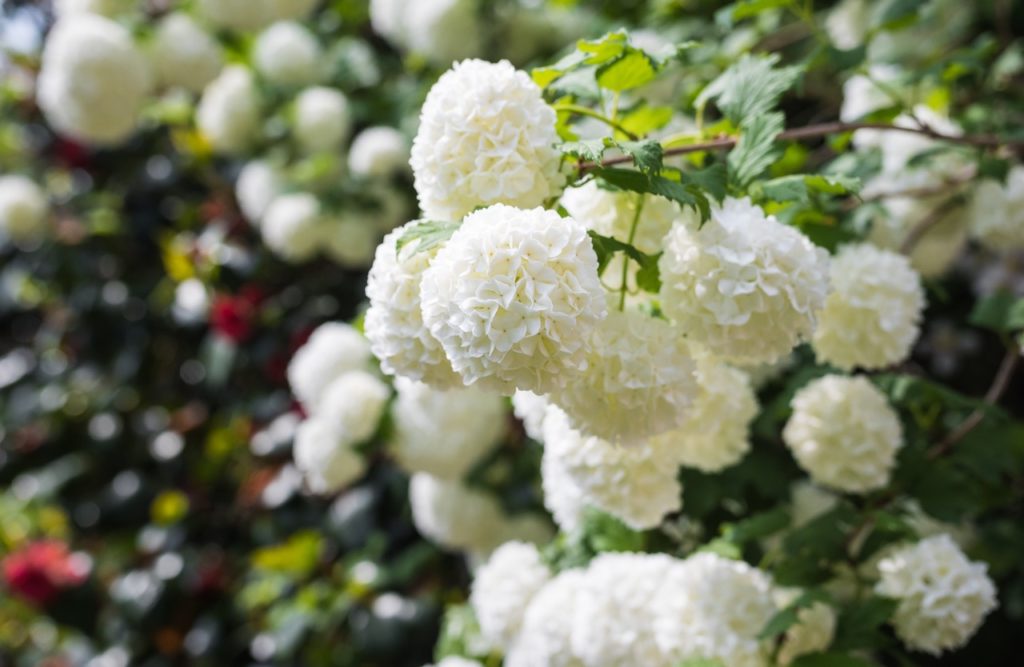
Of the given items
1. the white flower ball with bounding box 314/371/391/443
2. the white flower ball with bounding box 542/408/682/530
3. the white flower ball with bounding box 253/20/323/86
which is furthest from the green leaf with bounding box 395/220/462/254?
the white flower ball with bounding box 253/20/323/86

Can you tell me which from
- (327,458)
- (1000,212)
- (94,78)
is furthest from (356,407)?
(94,78)

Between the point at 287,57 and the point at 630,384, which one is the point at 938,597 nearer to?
the point at 630,384

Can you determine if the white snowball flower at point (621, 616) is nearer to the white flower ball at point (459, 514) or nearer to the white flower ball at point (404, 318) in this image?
the white flower ball at point (404, 318)

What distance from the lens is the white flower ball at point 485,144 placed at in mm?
881

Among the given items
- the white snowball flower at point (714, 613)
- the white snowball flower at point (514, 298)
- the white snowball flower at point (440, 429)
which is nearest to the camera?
the white snowball flower at point (514, 298)

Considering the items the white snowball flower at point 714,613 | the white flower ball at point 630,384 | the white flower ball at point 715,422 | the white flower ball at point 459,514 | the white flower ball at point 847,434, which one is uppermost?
the white flower ball at point 630,384

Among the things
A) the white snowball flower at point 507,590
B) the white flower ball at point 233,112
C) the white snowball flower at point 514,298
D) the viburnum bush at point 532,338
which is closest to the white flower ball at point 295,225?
the viburnum bush at point 532,338

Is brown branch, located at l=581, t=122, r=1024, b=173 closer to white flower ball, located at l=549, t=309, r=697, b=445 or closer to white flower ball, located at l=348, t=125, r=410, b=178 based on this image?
white flower ball, located at l=549, t=309, r=697, b=445

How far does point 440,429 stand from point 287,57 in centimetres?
148

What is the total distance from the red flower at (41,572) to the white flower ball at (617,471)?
251 cm

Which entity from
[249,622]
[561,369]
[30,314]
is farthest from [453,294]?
[30,314]

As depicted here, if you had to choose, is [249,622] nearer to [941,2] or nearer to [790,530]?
[790,530]

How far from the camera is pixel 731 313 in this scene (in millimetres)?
879

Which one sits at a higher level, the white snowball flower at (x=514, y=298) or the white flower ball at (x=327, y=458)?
the white snowball flower at (x=514, y=298)
